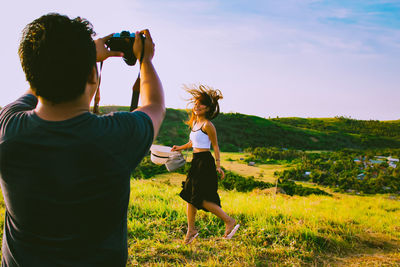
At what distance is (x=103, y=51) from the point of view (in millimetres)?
1438

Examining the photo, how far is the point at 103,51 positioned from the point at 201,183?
281cm

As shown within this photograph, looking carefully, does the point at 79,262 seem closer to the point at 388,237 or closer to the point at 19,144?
the point at 19,144

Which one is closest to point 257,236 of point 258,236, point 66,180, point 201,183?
point 258,236

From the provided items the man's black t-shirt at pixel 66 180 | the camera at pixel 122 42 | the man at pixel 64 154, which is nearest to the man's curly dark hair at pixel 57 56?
the man at pixel 64 154

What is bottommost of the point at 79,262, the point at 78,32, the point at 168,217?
the point at 168,217

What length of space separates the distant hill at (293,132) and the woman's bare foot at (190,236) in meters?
15.1

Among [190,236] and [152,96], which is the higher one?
[152,96]

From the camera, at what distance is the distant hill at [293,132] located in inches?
836

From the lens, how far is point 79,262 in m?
1.03

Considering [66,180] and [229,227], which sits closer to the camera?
[66,180]

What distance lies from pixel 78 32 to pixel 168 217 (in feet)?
12.9

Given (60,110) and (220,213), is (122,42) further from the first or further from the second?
(220,213)

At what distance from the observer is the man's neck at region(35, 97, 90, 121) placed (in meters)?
0.96

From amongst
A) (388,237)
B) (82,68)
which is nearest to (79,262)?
(82,68)
